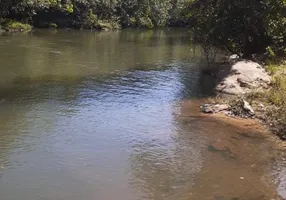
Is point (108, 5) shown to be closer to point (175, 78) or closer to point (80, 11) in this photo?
point (80, 11)

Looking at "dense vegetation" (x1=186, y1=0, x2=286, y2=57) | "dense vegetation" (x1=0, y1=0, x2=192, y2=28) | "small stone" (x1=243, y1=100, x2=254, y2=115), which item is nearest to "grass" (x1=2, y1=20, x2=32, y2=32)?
"dense vegetation" (x1=0, y1=0, x2=192, y2=28)

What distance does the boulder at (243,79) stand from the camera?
2095cm

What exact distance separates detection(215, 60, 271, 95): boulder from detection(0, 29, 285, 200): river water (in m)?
1.34

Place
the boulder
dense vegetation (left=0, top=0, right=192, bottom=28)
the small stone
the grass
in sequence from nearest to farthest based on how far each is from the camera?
the small stone < the boulder < the grass < dense vegetation (left=0, top=0, right=192, bottom=28)

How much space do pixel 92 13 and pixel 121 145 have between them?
7038 centimetres

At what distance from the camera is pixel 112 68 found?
29547 mm

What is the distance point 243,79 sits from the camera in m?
21.7

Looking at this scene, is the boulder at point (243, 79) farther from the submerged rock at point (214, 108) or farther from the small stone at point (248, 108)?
the small stone at point (248, 108)

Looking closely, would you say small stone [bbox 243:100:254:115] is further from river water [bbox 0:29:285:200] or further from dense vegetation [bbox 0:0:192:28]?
dense vegetation [bbox 0:0:192:28]

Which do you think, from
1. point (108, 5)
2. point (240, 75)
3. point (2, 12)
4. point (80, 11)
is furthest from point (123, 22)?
point (240, 75)

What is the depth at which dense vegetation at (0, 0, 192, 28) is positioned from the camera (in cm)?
6831

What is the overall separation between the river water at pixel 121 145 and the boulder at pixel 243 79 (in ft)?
4.39

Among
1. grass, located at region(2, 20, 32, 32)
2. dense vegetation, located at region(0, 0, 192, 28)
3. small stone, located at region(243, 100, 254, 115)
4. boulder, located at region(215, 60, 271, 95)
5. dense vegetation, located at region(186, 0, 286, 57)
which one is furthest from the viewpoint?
dense vegetation, located at region(0, 0, 192, 28)

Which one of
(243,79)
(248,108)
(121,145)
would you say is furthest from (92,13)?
(121,145)
